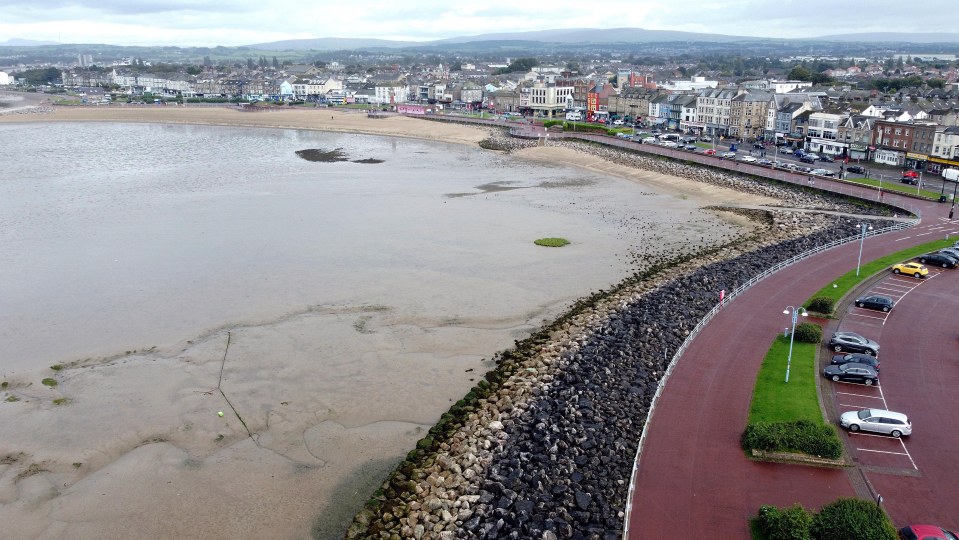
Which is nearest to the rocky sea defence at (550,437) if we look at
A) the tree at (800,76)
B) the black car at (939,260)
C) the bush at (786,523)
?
the bush at (786,523)

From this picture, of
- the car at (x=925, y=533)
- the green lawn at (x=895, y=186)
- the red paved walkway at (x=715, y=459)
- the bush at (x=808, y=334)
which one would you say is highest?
the green lawn at (x=895, y=186)

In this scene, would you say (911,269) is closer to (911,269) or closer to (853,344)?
(911,269)

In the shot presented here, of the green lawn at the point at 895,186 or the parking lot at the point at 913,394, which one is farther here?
the green lawn at the point at 895,186

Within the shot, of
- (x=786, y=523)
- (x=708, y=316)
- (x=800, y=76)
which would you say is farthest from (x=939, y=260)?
(x=800, y=76)

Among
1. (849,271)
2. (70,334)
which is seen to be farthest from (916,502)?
(70,334)

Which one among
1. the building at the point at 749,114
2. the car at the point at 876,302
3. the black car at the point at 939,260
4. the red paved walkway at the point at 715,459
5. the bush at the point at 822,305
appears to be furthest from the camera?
the building at the point at 749,114

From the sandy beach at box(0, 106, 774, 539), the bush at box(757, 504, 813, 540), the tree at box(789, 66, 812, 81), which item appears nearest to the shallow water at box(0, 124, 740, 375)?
the sandy beach at box(0, 106, 774, 539)

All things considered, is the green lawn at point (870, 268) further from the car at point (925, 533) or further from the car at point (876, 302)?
the car at point (925, 533)
